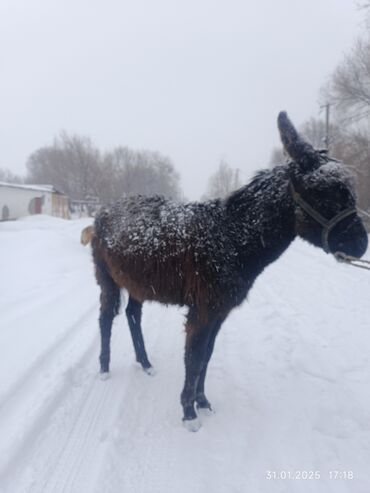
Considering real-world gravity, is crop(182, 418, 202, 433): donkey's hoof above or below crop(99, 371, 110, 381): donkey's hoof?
above

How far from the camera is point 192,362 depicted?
279cm

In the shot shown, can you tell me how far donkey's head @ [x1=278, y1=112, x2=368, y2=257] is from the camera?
2.34 metres

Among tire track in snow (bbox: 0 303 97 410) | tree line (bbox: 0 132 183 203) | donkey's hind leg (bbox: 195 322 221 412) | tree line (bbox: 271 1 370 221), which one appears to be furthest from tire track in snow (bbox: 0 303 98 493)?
tree line (bbox: 0 132 183 203)

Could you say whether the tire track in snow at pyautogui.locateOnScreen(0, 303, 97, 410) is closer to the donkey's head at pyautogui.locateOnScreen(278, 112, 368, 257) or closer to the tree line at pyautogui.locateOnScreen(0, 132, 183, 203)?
the donkey's head at pyautogui.locateOnScreen(278, 112, 368, 257)

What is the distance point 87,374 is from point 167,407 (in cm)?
105

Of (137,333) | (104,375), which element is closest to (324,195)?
(137,333)

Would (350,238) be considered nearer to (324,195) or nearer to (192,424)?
(324,195)

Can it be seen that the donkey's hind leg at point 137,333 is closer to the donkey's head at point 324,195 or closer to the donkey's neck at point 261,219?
the donkey's neck at point 261,219

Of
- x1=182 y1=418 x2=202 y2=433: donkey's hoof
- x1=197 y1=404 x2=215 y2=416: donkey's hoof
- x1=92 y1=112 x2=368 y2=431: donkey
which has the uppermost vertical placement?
x1=92 y1=112 x2=368 y2=431: donkey

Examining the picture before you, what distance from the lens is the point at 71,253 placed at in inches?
424

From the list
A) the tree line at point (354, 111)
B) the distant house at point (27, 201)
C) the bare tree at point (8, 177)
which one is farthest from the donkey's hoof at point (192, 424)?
the bare tree at point (8, 177)

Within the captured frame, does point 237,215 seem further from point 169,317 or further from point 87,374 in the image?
point 169,317

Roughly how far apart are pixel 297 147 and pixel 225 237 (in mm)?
905

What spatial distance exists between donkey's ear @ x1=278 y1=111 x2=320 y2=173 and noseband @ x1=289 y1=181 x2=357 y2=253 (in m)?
0.19
